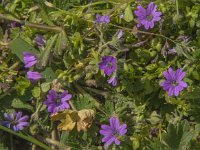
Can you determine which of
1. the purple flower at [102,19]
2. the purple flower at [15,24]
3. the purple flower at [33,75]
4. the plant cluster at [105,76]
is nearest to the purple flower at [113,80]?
the plant cluster at [105,76]

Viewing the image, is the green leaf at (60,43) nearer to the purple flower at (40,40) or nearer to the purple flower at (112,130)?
the purple flower at (40,40)

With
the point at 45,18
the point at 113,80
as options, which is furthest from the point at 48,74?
the point at 113,80

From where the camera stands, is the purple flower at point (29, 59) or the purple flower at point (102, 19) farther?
the purple flower at point (29, 59)

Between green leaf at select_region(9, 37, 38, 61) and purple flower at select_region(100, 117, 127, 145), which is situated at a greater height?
green leaf at select_region(9, 37, 38, 61)

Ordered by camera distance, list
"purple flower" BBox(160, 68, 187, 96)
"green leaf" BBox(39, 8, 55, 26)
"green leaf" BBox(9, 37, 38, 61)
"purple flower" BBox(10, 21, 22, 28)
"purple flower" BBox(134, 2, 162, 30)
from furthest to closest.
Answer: "purple flower" BBox(10, 21, 22, 28) → "green leaf" BBox(9, 37, 38, 61) → "green leaf" BBox(39, 8, 55, 26) → "purple flower" BBox(134, 2, 162, 30) → "purple flower" BBox(160, 68, 187, 96)

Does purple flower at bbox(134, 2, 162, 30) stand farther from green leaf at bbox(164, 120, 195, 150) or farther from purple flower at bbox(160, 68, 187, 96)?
green leaf at bbox(164, 120, 195, 150)

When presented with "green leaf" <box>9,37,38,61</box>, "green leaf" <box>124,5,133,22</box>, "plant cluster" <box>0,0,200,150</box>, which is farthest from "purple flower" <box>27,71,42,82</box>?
"green leaf" <box>124,5,133,22</box>

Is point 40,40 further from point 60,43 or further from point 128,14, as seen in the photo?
point 128,14
